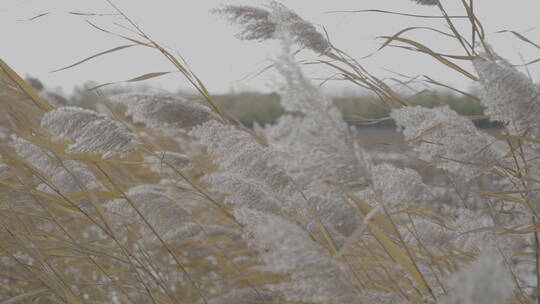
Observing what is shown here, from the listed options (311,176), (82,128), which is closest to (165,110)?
(82,128)

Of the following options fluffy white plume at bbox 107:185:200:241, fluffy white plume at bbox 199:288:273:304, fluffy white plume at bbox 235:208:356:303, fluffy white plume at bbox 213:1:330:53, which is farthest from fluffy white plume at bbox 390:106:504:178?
fluffy white plume at bbox 107:185:200:241

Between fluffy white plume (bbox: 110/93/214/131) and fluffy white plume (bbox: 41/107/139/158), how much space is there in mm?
122

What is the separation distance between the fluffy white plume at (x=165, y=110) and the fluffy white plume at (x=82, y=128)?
12 cm

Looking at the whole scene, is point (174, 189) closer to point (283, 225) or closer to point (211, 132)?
point (211, 132)

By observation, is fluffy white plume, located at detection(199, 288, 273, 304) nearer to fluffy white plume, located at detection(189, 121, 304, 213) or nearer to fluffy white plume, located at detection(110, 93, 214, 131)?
fluffy white plume, located at detection(189, 121, 304, 213)

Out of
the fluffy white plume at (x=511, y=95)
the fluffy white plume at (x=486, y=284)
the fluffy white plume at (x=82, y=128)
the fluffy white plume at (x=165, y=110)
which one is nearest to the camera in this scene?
the fluffy white plume at (x=486, y=284)

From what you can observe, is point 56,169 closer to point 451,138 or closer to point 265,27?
point 265,27

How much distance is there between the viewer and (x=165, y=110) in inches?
57.0

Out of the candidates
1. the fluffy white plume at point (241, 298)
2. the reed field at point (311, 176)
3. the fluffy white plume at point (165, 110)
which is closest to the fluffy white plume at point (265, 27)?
the reed field at point (311, 176)

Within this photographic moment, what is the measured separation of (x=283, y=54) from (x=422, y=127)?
20.9 inches

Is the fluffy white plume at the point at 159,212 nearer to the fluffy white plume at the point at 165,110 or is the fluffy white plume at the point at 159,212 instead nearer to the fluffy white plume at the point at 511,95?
the fluffy white plume at the point at 165,110

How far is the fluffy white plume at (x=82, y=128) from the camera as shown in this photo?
1.28 metres

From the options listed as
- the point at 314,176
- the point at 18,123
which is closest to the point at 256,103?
the point at 18,123

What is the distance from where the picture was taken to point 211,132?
1.34 metres
